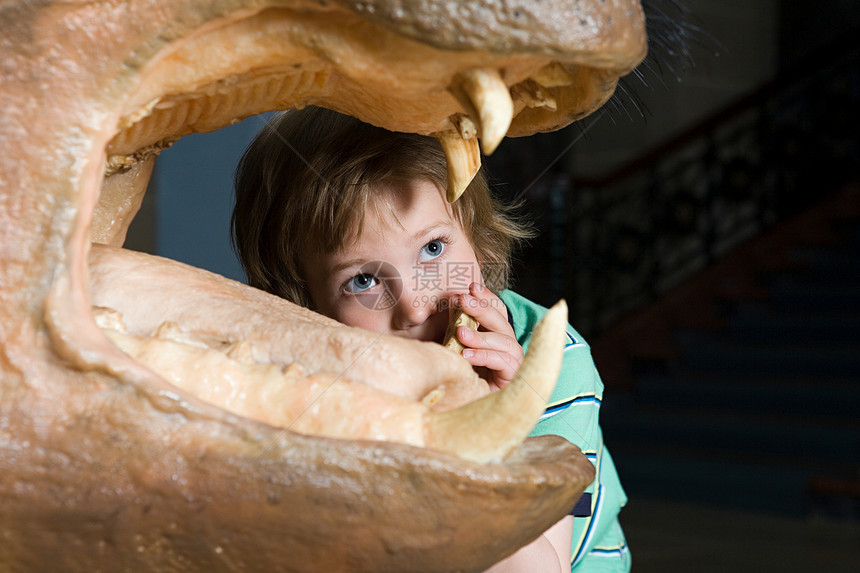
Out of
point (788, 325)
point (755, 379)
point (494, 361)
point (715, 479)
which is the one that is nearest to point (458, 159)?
point (494, 361)

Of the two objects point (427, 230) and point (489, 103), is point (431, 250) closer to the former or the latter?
point (427, 230)

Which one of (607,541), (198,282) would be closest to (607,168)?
(607,541)

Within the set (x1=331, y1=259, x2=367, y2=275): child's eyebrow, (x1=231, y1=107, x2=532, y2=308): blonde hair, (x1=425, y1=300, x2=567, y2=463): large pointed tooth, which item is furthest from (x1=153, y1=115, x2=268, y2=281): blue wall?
(x1=425, y1=300, x2=567, y2=463): large pointed tooth

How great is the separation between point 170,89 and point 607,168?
23.4 ft

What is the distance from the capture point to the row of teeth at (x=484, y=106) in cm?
61

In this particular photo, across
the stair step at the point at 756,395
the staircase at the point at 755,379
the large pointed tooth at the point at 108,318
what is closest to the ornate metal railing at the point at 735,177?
the staircase at the point at 755,379

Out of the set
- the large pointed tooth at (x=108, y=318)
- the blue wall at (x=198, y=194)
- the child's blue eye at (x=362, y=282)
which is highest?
the large pointed tooth at (x=108, y=318)

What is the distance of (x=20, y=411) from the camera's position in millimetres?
541

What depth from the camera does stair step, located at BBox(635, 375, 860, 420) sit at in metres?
4.78

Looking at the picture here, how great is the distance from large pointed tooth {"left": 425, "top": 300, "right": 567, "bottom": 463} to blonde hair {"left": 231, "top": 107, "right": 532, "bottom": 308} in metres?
0.75

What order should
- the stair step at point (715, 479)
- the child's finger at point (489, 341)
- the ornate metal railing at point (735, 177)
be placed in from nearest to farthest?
the child's finger at point (489, 341) → the stair step at point (715, 479) → the ornate metal railing at point (735, 177)

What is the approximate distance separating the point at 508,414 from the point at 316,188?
2.97 ft

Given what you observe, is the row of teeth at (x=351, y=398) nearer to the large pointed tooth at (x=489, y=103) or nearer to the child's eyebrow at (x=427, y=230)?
the large pointed tooth at (x=489, y=103)

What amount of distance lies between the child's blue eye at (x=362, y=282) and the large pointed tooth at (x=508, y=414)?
0.76 m
